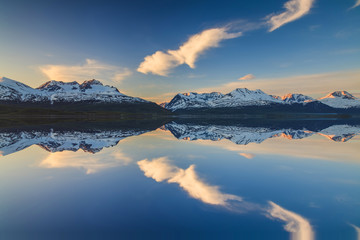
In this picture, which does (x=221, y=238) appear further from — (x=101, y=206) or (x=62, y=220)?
(x=62, y=220)

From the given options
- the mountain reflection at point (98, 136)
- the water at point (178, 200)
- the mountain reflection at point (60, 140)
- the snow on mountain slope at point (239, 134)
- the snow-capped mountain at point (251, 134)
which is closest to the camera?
the water at point (178, 200)

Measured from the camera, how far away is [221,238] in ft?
27.2

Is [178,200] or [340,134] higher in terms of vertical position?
[178,200]

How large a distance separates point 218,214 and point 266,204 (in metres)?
2.99

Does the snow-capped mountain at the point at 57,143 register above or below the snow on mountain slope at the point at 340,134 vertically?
above

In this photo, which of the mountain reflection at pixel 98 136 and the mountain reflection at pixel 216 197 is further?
the mountain reflection at pixel 98 136

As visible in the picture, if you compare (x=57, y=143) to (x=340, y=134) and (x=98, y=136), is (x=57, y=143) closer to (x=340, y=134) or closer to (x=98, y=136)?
(x=98, y=136)

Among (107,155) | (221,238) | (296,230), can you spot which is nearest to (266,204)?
(296,230)

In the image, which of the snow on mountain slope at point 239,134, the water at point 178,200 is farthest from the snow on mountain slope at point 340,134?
the water at point 178,200

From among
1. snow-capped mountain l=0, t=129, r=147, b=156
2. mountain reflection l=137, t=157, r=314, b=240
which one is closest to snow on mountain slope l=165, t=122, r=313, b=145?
snow-capped mountain l=0, t=129, r=147, b=156

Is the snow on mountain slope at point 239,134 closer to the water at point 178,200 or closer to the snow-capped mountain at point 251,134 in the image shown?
the snow-capped mountain at point 251,134

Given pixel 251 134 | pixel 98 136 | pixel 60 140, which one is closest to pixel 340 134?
pixel 251 134

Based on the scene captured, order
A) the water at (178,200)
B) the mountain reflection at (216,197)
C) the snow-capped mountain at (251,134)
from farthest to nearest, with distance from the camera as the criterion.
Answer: the snow-capped mountain at (251,134) < the mountain reflection at (216,197) < the water at (178,200)

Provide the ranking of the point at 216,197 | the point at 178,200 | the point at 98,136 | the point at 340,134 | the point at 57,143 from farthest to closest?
the point at 340,134 < the point at 98,136 < the point at 57,143 < the point at 216,197 < the point at 178,200
